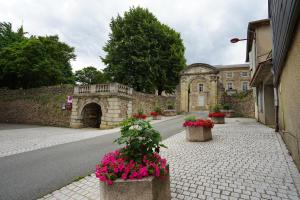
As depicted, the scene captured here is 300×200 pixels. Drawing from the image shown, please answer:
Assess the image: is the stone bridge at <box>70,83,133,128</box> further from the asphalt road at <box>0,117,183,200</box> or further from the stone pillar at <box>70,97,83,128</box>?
the asphalt road at <box>0,117,183,200</box>

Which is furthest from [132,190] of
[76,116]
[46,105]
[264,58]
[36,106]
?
[36,106]

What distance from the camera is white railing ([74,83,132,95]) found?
15656 mm

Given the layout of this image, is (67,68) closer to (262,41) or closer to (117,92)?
(117,92)

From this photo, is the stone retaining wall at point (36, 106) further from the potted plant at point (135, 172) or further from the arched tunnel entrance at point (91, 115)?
the potted plant at point (135, 172)

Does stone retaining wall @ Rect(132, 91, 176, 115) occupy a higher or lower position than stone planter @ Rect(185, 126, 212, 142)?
higher

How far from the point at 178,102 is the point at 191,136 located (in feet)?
65.3

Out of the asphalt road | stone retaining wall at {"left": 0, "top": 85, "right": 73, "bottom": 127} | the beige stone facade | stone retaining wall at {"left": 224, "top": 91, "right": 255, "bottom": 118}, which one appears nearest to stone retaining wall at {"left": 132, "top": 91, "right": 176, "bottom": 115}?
stone retaining wall at {"left": 0, "top": 85, "right": 73, "bottom": 127}

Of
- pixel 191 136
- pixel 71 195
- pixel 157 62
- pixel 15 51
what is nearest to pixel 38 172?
pixel 71 195

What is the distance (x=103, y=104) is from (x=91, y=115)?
11.7 ft

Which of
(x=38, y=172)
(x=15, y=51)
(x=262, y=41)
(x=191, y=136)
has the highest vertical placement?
(x=15, y=51)

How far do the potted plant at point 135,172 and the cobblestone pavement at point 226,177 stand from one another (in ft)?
2.59

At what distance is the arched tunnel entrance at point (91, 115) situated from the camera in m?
17.8

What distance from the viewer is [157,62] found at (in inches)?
950

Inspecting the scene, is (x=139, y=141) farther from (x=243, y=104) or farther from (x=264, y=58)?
(x=243, y=104)
